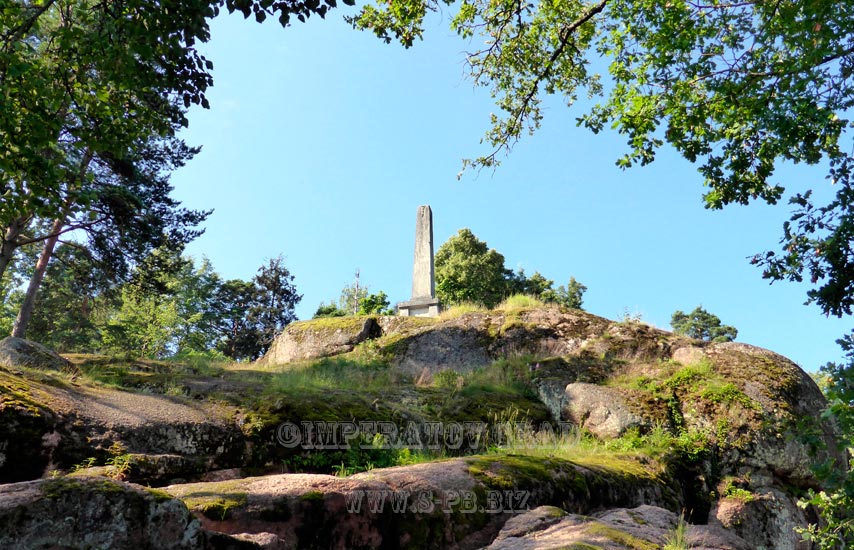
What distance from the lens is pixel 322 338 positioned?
1578 cm

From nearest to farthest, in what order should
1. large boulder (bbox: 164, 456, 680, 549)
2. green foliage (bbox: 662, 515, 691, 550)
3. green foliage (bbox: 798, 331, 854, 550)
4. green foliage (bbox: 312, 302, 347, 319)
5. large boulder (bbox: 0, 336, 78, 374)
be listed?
1. green foliage (bbox: 662, 515, 691, 550)
2. large boulder (bbox: 164, 456, 680, 549)
3. green foliage (bbox: 798, 331, 854, 550)
4. large boulder (bbox: 0, 336, 78, 374)
5. green foliage (bbox: 312, 302, 347, 319)

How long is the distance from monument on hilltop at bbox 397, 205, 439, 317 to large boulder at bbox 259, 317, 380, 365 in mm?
2298

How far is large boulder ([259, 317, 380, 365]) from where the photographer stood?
15.4m

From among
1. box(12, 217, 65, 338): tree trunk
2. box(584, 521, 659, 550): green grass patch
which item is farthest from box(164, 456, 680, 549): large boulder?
box(12, 217, 65, 338): tree trunk

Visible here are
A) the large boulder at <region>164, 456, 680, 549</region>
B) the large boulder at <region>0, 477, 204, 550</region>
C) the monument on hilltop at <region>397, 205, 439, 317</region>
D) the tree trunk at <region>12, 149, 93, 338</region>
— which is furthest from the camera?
the monument on hilltop at <region>397, 205, 439, 317</region>

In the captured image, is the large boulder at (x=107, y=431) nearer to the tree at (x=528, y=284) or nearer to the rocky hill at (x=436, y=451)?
the rocky hill at (x=436, y=451)

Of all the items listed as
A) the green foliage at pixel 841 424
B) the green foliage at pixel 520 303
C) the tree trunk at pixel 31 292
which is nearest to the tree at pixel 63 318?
the tree trunk at pixel 31 292

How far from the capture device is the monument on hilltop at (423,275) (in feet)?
58.7

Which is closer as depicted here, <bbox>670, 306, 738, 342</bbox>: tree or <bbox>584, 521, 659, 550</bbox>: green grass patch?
<bbox>584, 521, 659, 550</bbox>: green grass patch

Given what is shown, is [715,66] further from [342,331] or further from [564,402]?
[342,331]

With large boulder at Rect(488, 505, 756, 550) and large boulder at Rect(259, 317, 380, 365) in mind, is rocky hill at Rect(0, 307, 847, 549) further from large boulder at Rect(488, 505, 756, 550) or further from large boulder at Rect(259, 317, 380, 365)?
large boulder at Rect(259, 317, 380, 365)

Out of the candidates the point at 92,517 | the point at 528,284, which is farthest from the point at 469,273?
the point at 92,517

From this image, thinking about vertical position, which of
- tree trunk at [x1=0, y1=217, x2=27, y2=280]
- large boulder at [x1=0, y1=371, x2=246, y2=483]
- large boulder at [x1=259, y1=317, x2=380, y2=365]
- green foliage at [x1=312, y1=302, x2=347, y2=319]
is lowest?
large boulder at [x1=0, y1=371, x2=246, y2=483]

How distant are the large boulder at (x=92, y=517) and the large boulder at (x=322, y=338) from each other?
1214 centimetres
